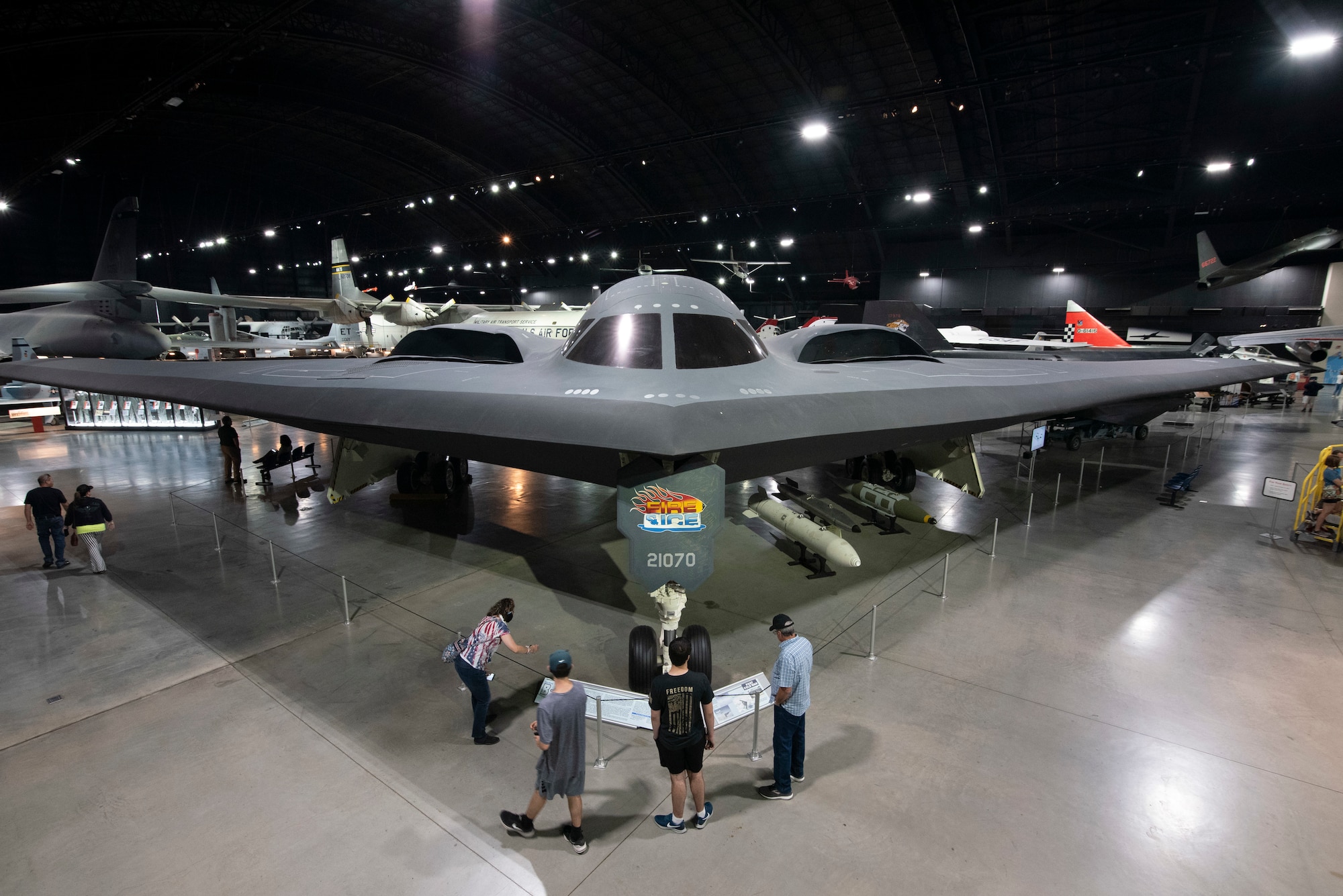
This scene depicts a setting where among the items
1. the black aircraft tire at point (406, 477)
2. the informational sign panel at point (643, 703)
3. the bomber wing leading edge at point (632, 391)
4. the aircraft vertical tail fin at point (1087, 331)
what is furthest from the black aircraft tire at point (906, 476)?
the aircraft vertical tail fin at point (1087, 331)

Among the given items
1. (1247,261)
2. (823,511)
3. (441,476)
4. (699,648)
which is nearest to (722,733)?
(699,648)

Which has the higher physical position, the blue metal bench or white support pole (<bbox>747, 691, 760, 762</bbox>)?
the blue metal bench

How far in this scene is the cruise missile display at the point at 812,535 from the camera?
6969 mm

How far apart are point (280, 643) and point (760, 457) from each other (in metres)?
5.25

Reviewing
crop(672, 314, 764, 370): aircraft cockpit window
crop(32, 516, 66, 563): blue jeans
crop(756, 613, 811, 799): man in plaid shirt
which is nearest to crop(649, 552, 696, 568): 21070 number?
crop(756, 613, 811, 799): man in plaid shirt

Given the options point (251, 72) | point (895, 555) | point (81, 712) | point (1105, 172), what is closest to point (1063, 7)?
point (1105, 172)

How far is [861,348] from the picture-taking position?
9070 mm

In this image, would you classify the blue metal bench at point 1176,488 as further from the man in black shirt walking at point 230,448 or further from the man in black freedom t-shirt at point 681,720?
the man in black shirt walking at point 230,448

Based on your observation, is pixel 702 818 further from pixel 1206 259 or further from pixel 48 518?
pixel 1206 259

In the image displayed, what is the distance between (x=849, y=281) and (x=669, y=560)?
35071 mm

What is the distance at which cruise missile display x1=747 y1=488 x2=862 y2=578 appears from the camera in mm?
6969

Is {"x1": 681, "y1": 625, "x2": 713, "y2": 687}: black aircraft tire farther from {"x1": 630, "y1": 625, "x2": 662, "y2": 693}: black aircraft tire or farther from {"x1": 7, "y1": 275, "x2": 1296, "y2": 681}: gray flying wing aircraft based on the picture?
{"x1": 630, "y1": 625, "x2": 662, "y2": 693}: black aircraft tire

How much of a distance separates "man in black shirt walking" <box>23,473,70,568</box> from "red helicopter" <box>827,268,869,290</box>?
118ft

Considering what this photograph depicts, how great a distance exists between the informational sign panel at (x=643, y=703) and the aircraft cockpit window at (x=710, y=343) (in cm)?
305
